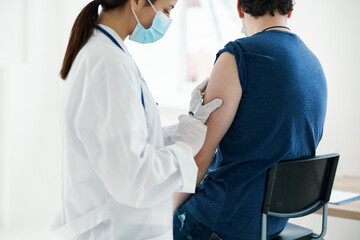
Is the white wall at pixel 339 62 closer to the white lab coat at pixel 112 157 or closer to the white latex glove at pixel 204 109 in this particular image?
the white latex glove at pixel 204 109

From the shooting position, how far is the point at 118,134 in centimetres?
86

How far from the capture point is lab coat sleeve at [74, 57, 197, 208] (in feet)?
2.85

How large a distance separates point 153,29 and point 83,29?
212 millimetres

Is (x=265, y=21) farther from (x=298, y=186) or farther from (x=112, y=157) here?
(x=112, y=157)

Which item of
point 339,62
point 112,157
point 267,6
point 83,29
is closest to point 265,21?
point 267,6

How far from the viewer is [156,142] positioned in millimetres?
1046

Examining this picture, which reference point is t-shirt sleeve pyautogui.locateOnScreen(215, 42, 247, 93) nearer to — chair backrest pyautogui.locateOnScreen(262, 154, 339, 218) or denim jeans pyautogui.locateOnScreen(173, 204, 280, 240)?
chair backrest pyautogui.locateOnScreen(262, 154, 339, 218)

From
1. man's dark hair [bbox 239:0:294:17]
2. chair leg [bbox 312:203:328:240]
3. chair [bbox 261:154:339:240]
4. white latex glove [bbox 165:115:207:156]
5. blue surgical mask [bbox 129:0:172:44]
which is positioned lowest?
chair leg [bbox 312:203:328:240]

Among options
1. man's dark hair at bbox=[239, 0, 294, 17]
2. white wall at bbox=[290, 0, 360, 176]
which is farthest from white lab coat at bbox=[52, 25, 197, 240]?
white wall at bbox=[290, 0, 360, 176]

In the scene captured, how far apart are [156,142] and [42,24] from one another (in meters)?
2.16

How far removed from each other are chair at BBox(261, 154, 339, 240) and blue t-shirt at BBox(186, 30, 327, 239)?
25 millimetres

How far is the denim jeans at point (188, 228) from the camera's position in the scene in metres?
1.21

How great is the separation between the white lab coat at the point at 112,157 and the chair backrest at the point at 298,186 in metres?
0.29

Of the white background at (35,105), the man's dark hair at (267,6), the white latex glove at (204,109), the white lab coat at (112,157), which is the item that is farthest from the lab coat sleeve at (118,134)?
the white background at (35,105)
